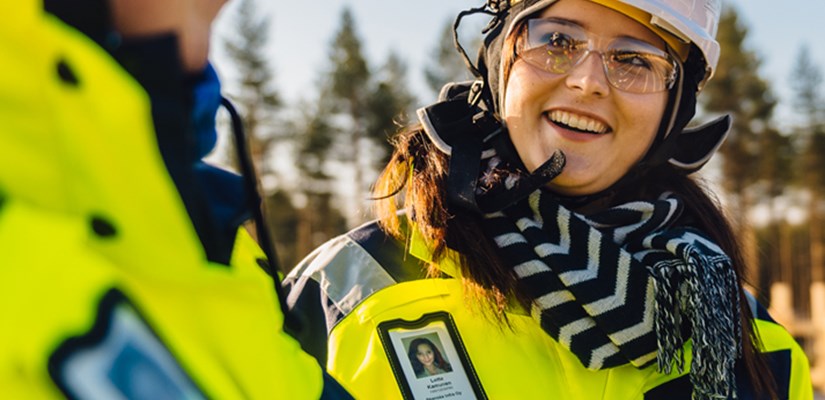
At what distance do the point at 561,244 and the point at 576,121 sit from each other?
13.9 inches

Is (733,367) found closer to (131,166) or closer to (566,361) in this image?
(566,361)

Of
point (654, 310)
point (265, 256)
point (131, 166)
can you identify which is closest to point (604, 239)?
point (654, 310)

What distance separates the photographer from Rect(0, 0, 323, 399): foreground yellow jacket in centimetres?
68

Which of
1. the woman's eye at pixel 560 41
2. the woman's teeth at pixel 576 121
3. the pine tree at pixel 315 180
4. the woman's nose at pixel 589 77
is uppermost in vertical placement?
the woman's eye at pixel 560 41

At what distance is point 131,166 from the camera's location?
2.39 feet

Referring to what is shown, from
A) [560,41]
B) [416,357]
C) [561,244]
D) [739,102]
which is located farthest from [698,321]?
[739,102]

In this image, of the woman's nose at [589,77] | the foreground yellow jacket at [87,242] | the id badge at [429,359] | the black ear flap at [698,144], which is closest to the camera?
the foreground yellow jacket at [87,242]

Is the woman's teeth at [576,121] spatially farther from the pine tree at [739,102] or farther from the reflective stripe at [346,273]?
the pine tree at [739,102]

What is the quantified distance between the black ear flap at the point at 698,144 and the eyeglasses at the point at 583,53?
340mm

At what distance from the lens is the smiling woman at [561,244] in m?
2.00

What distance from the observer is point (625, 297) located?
2.01m

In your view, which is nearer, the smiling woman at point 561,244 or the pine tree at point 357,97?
the smiling woman at point 561,244

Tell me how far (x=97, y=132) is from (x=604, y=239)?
1.60 metres

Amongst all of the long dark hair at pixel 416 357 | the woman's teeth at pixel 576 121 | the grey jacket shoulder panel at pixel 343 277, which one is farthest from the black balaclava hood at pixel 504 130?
the long dark hair at pixel 416 357
